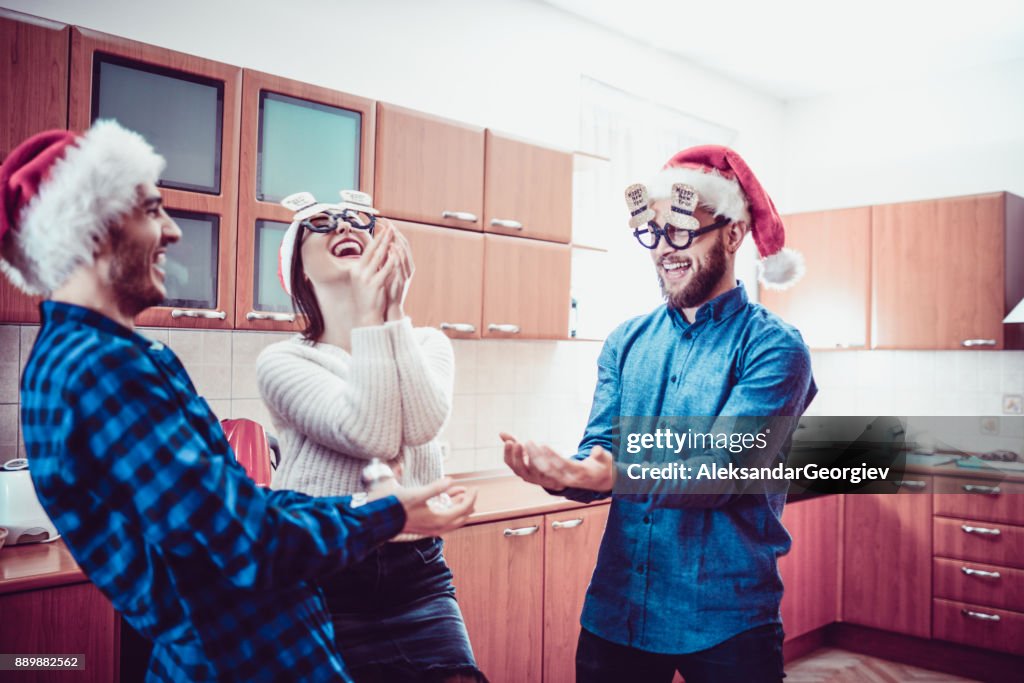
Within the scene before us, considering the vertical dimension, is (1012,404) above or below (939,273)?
below

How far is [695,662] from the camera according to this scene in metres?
1.54

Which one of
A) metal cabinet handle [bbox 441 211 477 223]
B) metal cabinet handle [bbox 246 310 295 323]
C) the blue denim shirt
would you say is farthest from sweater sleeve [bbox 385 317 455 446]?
metal cabinet handle [bbox 441 211 477 223]

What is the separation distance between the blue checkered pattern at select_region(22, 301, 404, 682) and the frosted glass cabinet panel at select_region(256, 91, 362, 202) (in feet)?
4.41

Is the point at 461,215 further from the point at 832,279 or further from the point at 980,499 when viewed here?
the point at 980,499

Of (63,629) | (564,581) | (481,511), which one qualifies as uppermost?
(481,511)

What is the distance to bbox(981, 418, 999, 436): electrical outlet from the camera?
13.6 feet

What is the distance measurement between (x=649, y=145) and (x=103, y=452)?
372 centimetres

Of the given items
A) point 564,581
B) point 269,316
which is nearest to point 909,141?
point 564,581

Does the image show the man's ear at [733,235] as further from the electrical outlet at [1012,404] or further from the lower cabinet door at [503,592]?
the electrical outlet at [1012,404]

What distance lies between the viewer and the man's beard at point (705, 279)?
171 cm

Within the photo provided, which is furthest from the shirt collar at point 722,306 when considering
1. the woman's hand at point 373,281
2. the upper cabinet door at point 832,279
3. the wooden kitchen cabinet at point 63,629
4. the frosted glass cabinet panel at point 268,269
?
the upper cabinet door at point 832,279

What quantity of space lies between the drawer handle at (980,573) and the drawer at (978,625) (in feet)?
0.47

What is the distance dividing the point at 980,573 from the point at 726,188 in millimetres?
2788

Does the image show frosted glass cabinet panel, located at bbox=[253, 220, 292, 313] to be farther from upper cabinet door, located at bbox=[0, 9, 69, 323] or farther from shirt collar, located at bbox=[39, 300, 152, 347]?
shirt collar, located at bbox=[39, 300, 152, 347]
